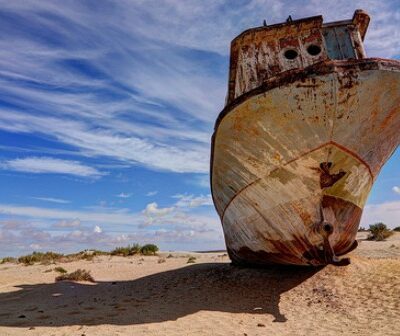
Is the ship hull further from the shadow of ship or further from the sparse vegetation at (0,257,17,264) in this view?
the sparse vegetation at (0,257,17,264)

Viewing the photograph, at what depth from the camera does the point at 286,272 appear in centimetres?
760

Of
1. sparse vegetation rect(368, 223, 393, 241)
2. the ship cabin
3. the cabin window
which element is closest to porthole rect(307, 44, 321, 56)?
the ship cabin

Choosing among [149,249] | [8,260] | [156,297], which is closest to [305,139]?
[156,297]

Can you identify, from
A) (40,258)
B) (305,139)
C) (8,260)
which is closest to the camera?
(305,139)

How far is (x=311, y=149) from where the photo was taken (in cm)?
532

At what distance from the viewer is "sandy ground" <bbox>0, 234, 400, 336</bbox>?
15.7 feet

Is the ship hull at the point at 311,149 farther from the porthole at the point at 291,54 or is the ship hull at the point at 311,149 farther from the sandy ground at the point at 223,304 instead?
the porthole at the point at 291,54

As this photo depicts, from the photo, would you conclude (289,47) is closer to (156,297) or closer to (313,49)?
(313,49)

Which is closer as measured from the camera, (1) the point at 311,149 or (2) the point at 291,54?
(1) the point at 311,149

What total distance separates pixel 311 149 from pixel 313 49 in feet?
8.26

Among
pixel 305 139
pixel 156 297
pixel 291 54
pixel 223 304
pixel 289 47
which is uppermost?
pixel 289 47

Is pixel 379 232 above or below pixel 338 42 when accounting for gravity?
below

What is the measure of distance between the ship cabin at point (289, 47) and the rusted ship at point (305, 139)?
19mm

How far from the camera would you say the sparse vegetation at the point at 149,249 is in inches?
819
